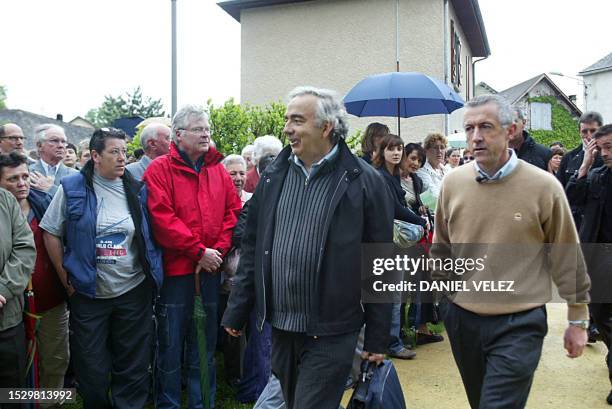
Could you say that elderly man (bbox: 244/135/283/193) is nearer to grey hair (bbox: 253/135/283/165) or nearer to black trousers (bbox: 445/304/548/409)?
grey hair (bbox: 253/135/283/165)

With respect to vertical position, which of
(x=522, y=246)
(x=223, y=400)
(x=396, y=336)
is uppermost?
(x=522, y=246)

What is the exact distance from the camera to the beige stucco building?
17.8 m

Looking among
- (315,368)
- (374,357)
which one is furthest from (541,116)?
(315,368)

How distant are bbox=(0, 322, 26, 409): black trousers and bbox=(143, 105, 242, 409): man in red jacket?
3.09 ft

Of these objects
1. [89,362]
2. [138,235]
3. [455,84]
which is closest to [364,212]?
[138,235]

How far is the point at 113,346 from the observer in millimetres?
4340

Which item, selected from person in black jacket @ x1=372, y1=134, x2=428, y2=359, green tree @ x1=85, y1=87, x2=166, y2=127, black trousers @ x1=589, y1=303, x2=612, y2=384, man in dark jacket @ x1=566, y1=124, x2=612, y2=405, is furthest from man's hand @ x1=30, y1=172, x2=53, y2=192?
green tree @ x1=85, y1=87, x2=166, y2=127

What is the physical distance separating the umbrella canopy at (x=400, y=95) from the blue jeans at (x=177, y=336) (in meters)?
4.43

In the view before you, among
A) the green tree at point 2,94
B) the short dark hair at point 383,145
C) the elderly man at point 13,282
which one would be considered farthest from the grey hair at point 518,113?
the green tree at point 2,94

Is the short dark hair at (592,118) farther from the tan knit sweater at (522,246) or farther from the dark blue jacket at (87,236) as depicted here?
the dark blue jacket at (87,236)

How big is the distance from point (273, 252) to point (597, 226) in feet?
11.6

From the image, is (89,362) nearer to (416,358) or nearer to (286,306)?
(286,306)

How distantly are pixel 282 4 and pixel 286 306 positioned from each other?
1804 centimetres

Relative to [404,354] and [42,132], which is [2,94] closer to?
[42,132]
